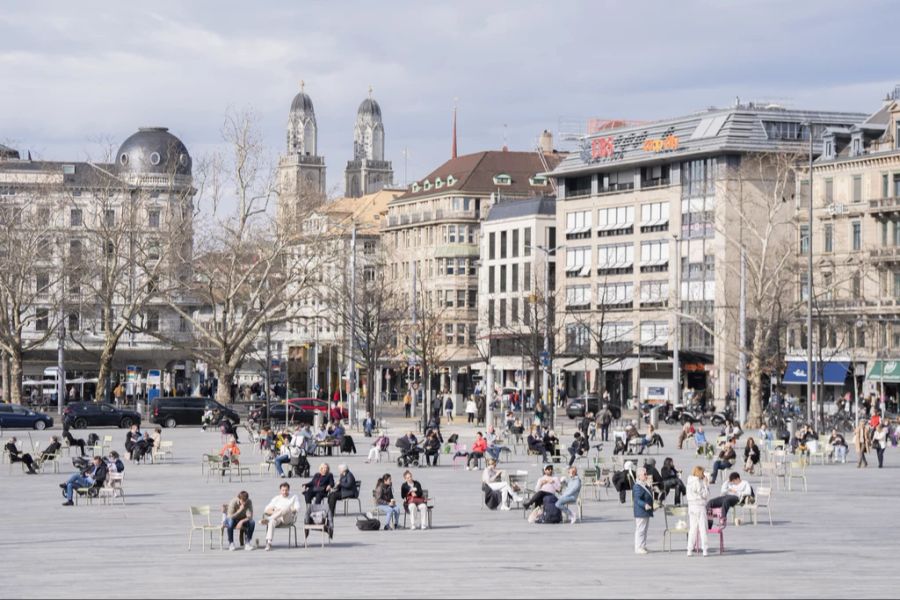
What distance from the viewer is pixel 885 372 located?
284 feet

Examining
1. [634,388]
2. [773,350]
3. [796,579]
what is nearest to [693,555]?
[796,579]

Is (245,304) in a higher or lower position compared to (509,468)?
higher

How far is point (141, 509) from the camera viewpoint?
3441cm

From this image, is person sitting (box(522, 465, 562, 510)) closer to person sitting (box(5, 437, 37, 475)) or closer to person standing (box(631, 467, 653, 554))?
person standing (box(631, 467, 653, 554))

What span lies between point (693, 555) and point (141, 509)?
39.6 ft

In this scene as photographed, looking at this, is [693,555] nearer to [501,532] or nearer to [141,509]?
[501,532]

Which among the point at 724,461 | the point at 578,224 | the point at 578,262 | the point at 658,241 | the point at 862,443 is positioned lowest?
the point at 724,461

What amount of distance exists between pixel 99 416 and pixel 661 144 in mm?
47449

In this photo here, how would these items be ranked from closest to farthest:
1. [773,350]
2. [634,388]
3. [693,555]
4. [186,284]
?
[693,555]
[186,284]
[773,350]
[634,388]

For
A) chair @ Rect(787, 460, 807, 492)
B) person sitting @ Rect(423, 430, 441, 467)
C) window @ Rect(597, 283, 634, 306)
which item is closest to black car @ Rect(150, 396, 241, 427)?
person sitting @ Rect(423, 430, 441, 467)

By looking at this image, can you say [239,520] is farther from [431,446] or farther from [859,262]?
[859,262]

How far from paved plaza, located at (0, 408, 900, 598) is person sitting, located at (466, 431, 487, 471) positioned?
6.86 metres

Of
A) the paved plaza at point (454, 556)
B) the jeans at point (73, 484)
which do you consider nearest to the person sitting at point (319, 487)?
the paved plaza at point (454, 556)

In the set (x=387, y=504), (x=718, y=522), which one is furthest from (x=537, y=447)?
(x=718, y=522)
